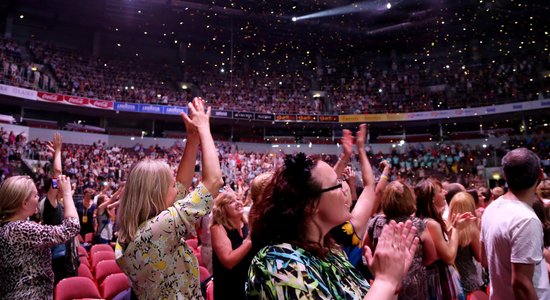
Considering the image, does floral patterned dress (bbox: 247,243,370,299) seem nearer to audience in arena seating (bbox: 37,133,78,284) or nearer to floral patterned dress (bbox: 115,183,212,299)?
floral patterned dress (bbox: 115,183,212,299)

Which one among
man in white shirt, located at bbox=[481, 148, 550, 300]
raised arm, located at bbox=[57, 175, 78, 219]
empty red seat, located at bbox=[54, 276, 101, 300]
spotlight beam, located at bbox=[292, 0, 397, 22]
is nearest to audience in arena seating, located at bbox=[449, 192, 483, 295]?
man in white shirt, located at bbox=[481, 148, 550, 300]

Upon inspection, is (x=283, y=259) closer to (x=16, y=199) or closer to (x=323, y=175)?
(x=323, y=175)

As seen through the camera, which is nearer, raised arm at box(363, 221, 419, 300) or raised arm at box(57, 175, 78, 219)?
raised arm at box(363, 221, 419, 300)

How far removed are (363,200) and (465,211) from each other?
4.43ft

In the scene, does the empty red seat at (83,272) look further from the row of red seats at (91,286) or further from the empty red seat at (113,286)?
the empty red seat at (113,286)

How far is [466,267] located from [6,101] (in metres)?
Result: 22.1

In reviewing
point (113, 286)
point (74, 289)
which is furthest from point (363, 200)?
point (74, 289)

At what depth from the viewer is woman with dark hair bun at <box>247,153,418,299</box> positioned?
1.08 m

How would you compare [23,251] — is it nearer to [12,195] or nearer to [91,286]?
[12,195]

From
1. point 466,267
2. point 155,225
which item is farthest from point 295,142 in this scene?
point 155,225

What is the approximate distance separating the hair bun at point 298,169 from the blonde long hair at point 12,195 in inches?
73.3

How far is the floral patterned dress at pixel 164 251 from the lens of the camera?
157 centimetres

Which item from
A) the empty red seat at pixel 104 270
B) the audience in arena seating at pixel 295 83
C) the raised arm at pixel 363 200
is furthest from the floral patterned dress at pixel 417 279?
the audience in arena seating at pixel 295 83

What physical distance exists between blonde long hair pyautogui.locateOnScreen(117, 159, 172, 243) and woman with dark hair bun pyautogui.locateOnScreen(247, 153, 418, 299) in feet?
1.85
